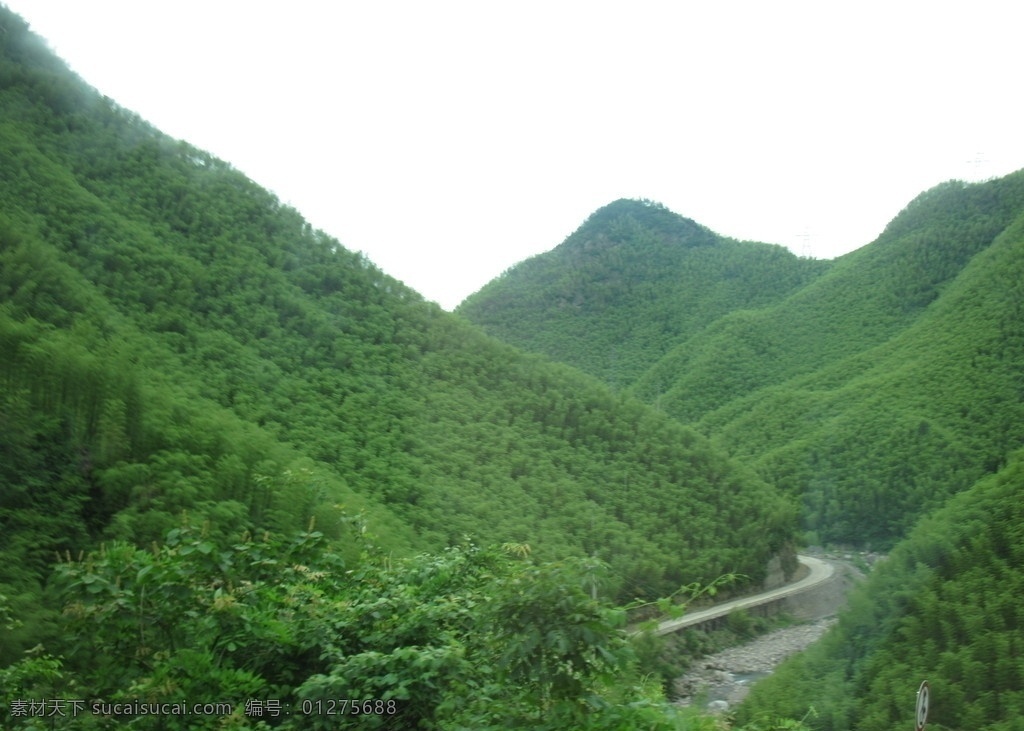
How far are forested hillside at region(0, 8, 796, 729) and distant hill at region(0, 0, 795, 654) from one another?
4 cm

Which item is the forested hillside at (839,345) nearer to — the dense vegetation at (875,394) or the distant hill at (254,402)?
the dense vegetation at (875,394)

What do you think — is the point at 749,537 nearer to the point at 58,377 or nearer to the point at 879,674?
the point at 879,674

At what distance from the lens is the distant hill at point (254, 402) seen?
623 cm

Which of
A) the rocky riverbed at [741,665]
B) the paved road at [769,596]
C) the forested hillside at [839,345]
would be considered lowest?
the rocky riverbed at [741,665]

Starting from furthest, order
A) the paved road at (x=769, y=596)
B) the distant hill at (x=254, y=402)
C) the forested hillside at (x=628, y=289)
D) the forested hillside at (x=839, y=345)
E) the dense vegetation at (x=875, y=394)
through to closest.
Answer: the forested hillside at (x=628, y=289)
the forested hillside at (x=839, y=345)
the paved road at (x=769, y=596)
the dense vegetation at (x=875, y=394)
the distant hill at (x=254, y=402)

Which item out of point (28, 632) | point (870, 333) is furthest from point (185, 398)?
point (870, 333)

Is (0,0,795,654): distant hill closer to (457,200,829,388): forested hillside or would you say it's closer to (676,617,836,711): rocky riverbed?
(676,617,836,711): rocky riverbed

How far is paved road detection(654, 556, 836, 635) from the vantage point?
16.2 meters

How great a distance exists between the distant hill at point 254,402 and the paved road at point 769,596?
86 cm

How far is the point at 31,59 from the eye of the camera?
632 inches

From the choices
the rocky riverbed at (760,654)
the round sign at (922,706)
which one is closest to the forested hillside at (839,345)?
the rocky riverbed at (760,654)

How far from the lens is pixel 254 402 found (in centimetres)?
1148

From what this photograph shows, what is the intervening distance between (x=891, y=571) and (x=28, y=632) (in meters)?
9.14

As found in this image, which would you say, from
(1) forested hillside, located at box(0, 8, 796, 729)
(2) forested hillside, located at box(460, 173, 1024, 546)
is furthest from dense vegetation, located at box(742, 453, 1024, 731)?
(2) forested hillside, located at box(460, 173, 1024, 546)
